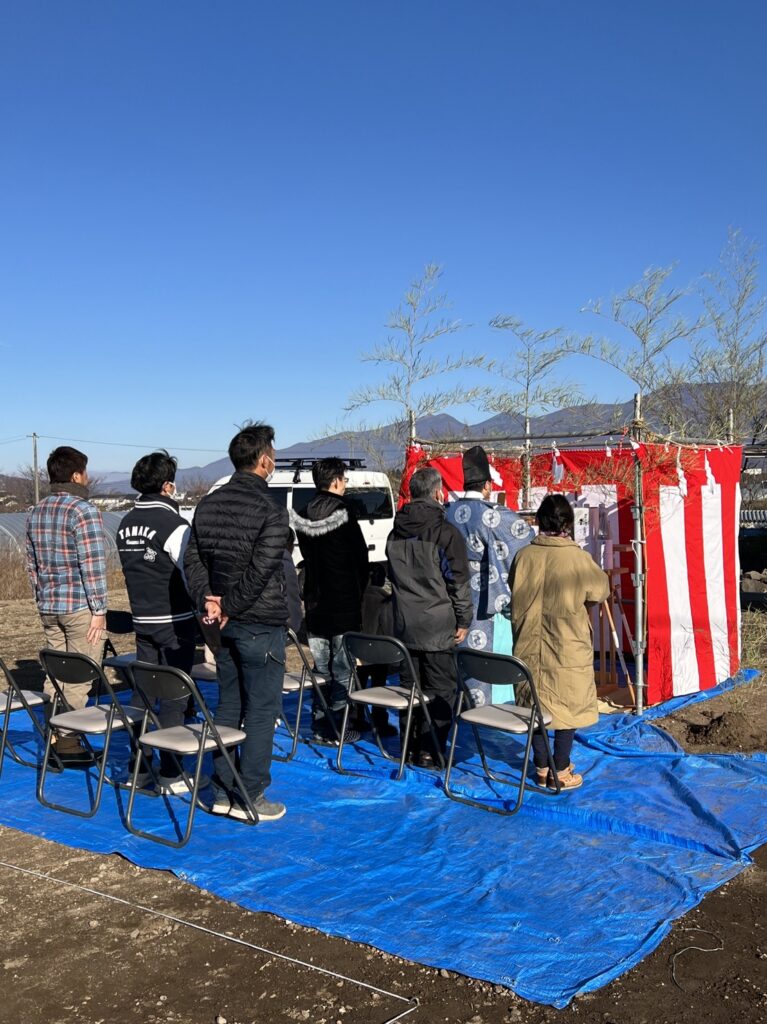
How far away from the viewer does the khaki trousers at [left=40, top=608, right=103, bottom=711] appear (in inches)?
202

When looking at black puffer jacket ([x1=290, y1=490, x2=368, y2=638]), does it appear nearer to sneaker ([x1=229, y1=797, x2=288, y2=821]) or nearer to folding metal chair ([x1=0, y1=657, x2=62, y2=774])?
sneaker ([x1=229, y1=797, x2=288, y2=821])

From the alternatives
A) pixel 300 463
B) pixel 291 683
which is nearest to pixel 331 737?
pixel 291 683

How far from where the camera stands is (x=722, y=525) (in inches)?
284

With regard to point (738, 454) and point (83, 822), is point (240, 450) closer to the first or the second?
point (83, 822)

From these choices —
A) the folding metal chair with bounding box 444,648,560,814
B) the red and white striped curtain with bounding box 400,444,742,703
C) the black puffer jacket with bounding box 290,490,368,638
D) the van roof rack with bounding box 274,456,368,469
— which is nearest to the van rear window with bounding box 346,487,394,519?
the van roof rack with bounding box 274,456,368,469

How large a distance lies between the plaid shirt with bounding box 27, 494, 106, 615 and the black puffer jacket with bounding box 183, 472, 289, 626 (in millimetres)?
997

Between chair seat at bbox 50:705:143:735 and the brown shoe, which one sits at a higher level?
Answer: chair seat at bbox 50:705:143:735

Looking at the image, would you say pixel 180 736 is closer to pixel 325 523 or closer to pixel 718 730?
pixel 325 523

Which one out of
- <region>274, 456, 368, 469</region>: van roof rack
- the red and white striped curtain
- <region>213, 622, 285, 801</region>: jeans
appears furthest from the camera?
<region>274, 456, 368, 469</region>: van roof rack

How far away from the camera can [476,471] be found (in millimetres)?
5695

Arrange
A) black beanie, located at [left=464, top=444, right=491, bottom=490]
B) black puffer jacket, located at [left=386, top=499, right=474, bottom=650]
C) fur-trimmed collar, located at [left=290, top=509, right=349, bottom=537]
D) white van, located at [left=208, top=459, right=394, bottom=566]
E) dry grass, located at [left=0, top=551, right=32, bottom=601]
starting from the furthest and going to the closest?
dry grass, located at [left=0, top=551, right=32, bottom=601], white van, located at [left=208, top=459, right=394, bottom=566], black beanie, located at [left=464, top=444, right=491, bottom=490], fur-trimmed collar, located at [left=290, top=509, right=349, bottom=537], black puffer jacket, located at [left=386, top=499, right=474, bottom=650]

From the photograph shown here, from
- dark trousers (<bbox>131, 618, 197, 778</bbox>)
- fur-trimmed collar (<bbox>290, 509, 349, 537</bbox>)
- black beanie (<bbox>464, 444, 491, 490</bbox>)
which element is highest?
black beanie (<bbox>464, 444, 491, 490</bbox>)

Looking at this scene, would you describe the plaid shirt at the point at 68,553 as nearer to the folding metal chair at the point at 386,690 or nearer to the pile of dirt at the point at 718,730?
the folding metal chair at the point at 386,690

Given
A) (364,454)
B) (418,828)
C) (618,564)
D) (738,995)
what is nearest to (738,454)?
(618,564)
